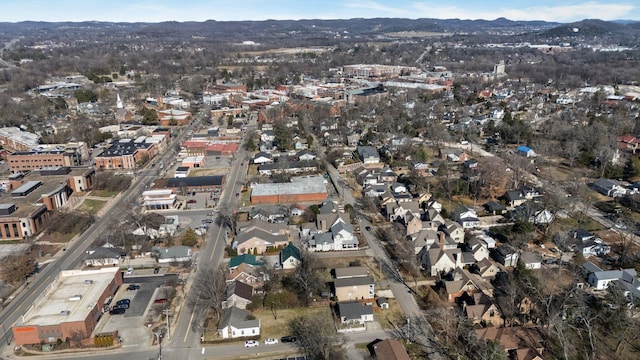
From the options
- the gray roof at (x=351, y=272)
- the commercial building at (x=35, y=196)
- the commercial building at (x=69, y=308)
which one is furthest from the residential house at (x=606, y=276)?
the commercial building at (x=35, y=196)

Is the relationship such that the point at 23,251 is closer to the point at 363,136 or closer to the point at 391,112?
the point at 363,136

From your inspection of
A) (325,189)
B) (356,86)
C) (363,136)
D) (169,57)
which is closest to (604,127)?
(363,136)

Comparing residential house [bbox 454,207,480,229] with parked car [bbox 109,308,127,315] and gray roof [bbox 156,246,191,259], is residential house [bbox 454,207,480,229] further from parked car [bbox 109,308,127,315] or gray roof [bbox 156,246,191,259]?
parked car [bbox 109,308,127,315]

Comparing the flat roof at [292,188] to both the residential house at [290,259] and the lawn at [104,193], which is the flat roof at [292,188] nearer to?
the residential house at [290,259]

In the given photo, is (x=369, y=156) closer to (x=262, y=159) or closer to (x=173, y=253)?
(x=262, y=159)

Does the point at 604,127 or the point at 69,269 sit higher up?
the point at 604,127

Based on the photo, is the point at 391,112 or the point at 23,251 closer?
the point at 23,251
